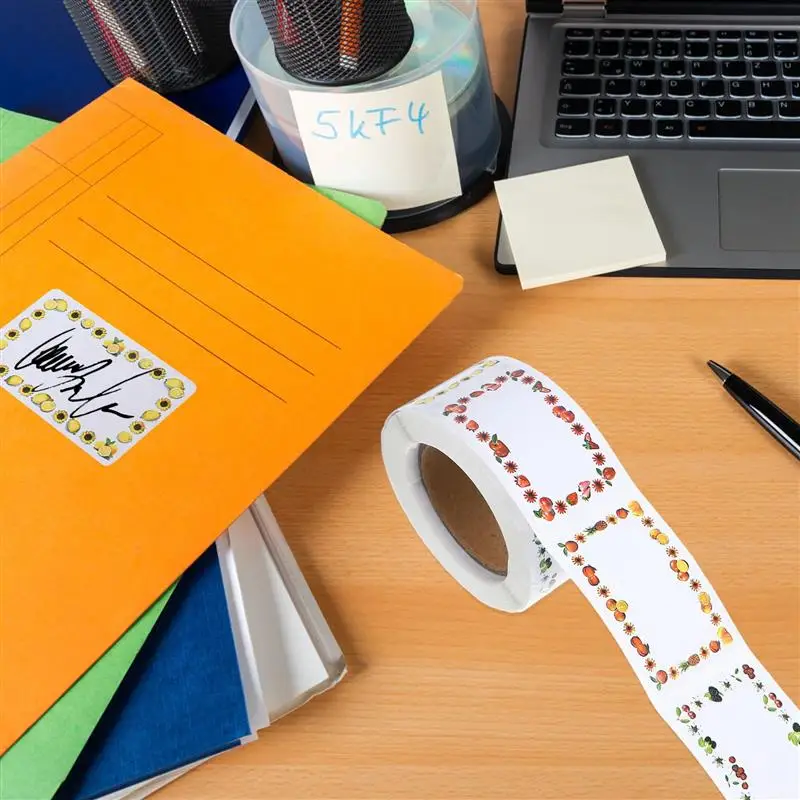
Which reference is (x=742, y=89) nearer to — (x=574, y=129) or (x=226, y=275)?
(x=574, y=129)

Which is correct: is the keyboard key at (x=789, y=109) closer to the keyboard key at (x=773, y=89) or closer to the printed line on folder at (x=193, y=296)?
the keyboard key at (x=773, y=89)

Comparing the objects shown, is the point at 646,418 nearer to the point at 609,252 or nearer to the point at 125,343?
the point at 609,252

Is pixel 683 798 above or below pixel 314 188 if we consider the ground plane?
below

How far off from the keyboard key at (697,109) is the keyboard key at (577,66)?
71 millimetres

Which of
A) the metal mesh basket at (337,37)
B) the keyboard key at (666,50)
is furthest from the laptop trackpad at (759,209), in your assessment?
the metal mesh basket at (337,37)

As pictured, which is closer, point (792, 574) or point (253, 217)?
point (792, 574)

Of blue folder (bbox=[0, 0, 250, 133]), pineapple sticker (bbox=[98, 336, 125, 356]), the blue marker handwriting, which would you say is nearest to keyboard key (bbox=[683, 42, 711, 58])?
the blue marker handwriting

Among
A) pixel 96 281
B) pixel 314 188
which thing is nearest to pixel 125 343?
pixel 96 281

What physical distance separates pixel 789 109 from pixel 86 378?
46 centimetres

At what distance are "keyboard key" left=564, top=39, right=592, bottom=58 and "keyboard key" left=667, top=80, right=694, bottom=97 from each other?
65 millimetres

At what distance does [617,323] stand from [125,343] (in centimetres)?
28

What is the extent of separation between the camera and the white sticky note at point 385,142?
47 cm

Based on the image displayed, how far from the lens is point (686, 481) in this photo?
16.7 inches

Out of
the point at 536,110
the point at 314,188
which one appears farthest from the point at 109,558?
the point at 536,110
